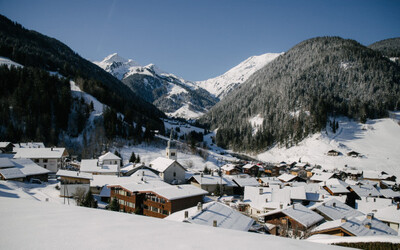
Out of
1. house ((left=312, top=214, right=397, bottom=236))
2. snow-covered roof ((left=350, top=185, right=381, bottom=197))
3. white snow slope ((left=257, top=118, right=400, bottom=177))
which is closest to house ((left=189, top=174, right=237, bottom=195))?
snow-covered roof ((left=350, top=185, right=381, bottom=197))

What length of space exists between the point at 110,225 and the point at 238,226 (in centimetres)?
1748

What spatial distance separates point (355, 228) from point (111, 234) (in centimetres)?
2445

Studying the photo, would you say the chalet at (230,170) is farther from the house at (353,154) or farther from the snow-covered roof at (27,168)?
the house at (353,154)

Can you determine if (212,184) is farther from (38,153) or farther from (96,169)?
(38,153)

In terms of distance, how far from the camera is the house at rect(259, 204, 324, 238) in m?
25.3

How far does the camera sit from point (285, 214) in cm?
2731

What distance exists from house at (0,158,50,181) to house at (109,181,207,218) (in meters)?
14.3

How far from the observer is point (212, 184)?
46594 millimetres

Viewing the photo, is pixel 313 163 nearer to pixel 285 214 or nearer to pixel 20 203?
pixel 285 214

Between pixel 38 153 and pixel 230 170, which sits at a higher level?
pixel 38 153

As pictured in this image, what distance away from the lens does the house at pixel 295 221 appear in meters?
25.3

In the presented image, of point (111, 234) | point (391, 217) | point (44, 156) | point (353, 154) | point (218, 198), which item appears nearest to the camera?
point (111, 234)

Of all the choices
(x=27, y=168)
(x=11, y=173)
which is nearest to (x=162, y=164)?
(x=27, y=168)

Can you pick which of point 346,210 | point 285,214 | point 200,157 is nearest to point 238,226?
point 285,214
